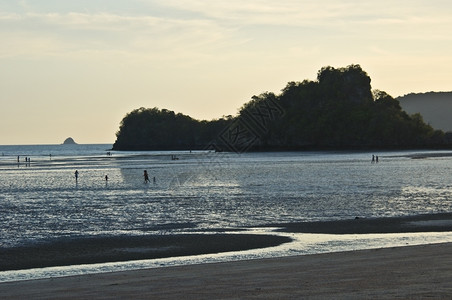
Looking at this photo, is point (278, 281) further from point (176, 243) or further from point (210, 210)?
point (210, 210)

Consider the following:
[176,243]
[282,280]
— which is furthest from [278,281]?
[176,243]

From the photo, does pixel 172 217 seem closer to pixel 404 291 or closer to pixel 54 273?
pixel 54 273

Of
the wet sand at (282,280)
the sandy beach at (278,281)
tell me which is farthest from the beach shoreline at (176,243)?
the sandy beach at (278,281)

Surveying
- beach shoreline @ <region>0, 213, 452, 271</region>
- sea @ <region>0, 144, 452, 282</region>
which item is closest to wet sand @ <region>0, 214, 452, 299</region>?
beach shoreline @ <region>0, 213, 452, 271</region>

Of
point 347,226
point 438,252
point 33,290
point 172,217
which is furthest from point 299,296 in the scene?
point 172,217

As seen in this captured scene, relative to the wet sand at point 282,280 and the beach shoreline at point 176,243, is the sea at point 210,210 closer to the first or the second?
the beach shoreline at point 176,243

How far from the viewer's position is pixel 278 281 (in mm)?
15320

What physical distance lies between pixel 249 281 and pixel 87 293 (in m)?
3.49

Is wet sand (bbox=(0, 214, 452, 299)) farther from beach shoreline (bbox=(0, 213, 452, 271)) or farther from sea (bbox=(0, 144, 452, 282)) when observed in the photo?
sea (bbox=(0, 144, 452, 282))

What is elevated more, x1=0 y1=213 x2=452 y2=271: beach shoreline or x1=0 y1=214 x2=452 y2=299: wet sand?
x1=0 y1=214 x2=452 y2=299: wet sand

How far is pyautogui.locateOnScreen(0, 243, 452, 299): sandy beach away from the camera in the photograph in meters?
13.6

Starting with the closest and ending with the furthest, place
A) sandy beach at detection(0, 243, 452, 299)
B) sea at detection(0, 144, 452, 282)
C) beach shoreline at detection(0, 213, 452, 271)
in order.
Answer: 1. sandy beach at detection(0, 243, 452, 299)
2. beach shoreline at detection(0, 213, 452, 271)
3. sea at detection(0, 144, 452, 282)

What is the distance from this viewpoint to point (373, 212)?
36.5 m

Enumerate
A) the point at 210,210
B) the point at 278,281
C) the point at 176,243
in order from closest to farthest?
the point at 278,281 < the point at 176,243 < the point at 210,210
